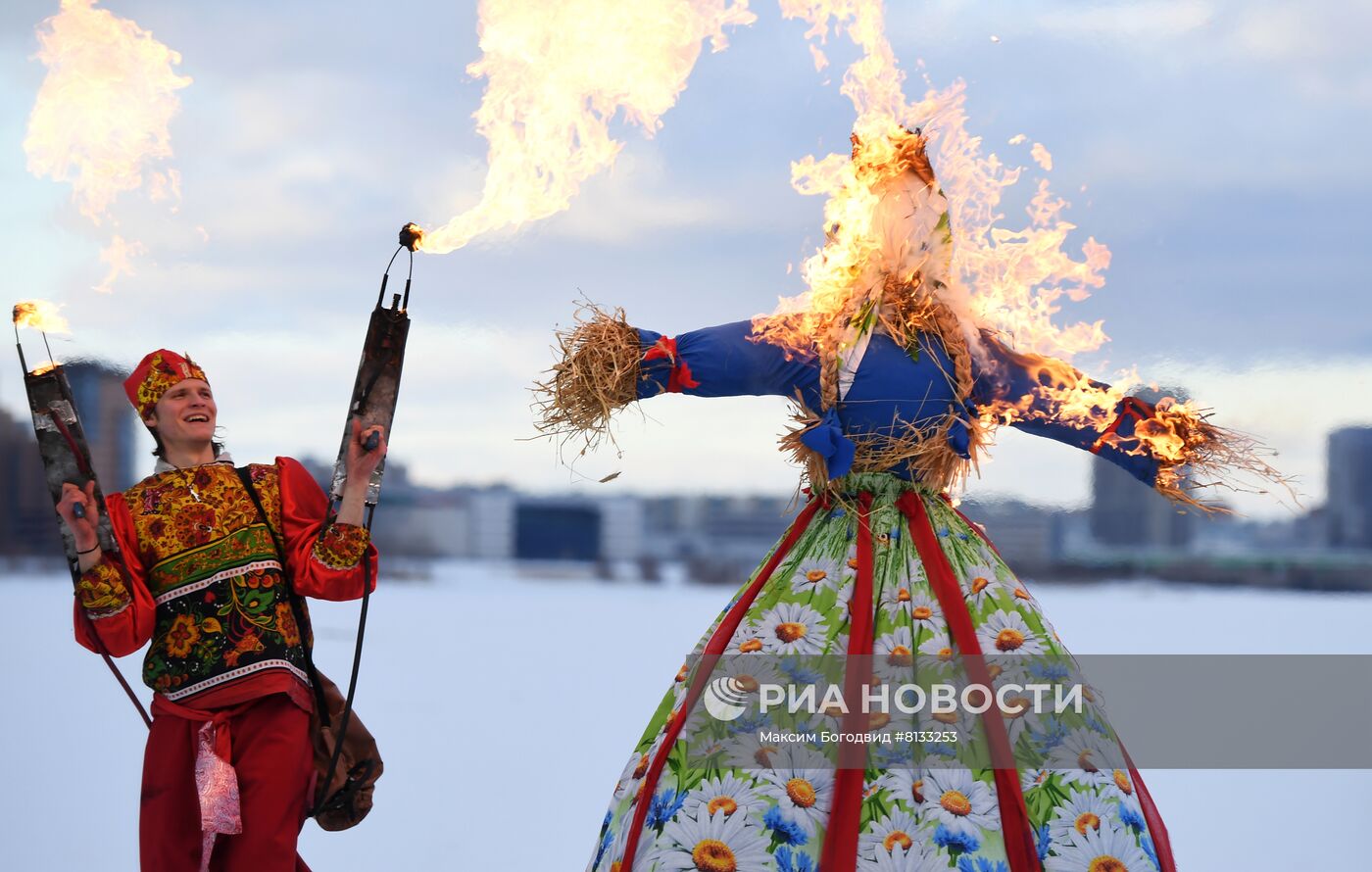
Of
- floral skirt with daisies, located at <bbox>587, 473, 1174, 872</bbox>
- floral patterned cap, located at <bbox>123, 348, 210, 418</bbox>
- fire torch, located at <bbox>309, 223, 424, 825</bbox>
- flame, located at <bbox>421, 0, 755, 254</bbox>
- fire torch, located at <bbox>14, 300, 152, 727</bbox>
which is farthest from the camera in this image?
flame, located at <bbox>421, 0, 755, 254</bbox>

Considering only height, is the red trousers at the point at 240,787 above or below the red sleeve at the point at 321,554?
below

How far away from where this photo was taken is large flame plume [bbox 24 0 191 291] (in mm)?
3057

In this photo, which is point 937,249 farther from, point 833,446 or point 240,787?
point 240,787

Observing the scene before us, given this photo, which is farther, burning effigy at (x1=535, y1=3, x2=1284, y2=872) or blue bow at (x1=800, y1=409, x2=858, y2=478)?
blue bow at (x1=800, y1=409, x2=858, y2=478)

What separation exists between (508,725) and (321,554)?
9.90ft

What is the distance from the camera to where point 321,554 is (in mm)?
2811

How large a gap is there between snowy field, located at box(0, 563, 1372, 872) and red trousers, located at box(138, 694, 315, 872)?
1.27 m

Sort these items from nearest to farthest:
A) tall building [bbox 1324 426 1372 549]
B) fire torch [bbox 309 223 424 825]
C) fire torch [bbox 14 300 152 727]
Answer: fire torch [bbox 14 300 152 727], fire torch [bbox 309 223 424 825], tall building [bbox 1324 426 1372 549]

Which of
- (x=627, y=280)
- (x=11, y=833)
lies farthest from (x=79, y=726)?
(x=627, y=280)

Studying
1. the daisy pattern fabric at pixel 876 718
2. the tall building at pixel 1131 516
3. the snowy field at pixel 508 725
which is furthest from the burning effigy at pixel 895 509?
the tall building at pixel 1131 516

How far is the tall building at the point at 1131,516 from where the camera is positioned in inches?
262

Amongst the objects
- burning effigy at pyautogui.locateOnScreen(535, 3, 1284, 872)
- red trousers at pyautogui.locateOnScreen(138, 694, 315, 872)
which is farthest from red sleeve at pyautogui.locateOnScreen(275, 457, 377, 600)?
burning effigy at pyautogui.locateOnScreen(535, 3, 1284, 872)

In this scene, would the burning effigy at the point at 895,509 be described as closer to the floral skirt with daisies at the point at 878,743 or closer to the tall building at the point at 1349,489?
the floral skirt with daisies at the point at 878,743

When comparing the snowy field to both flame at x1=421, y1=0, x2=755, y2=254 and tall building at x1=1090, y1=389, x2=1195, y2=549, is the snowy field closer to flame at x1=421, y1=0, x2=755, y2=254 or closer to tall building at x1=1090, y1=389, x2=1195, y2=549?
tall building at x1=1090, y1=389, x2=1195, y2=549
